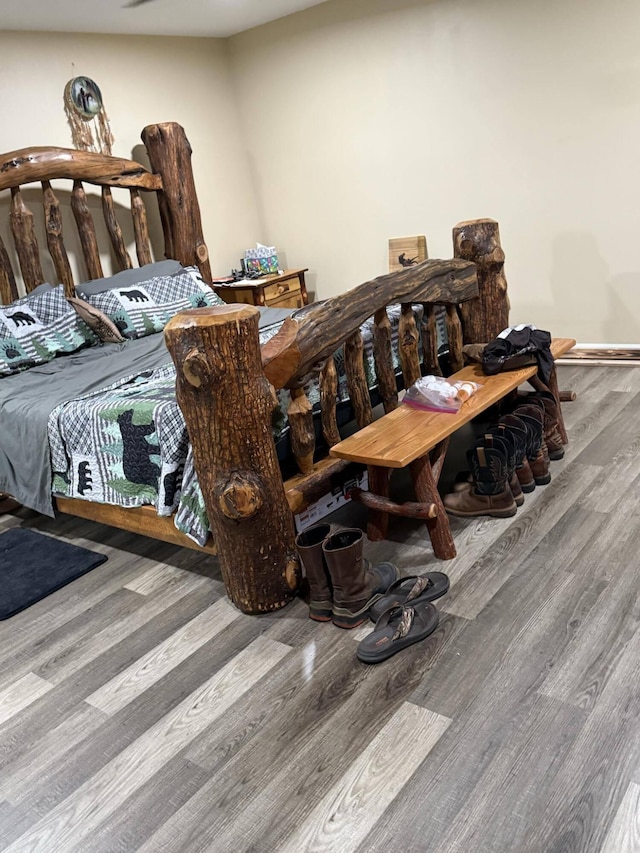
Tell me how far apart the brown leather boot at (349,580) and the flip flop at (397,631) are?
0.08 m

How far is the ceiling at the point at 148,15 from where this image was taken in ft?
11.8

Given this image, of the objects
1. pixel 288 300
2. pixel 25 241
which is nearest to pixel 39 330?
pixel 25 241

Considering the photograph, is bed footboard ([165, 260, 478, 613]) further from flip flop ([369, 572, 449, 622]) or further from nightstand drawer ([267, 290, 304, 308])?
nightstand drawer ([267, 290, 304, 308])

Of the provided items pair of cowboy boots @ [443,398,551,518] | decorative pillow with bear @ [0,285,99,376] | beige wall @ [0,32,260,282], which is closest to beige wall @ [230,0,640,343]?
beige wall @ [0,32,260,282]

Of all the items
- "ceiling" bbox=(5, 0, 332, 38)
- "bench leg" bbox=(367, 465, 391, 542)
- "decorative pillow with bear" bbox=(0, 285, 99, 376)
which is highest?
"ceiling" bbox=(5, 0, 332, 38)

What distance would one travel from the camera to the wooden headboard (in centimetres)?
373

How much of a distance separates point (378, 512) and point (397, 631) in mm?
647

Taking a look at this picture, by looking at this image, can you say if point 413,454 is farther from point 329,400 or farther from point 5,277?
point 5,277

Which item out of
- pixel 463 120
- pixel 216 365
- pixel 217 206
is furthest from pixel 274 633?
pixel 217 206

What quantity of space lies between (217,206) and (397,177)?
1.31 metres

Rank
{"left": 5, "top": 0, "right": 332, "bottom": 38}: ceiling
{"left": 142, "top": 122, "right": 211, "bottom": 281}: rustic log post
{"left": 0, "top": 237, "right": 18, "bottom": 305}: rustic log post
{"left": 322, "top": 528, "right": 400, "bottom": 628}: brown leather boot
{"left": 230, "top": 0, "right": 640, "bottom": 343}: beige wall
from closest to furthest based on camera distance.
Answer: {"left": 322, "top": 528, "right": 400, "bottom": 628}: brown leather boot
{"left": 5, "top": 0, "right": 332, "bottom": 38}: ceiling
{"left": 0, "top": 237, "right": 18, "bottom": 305}: rustic log post
{"left": 230, "top": 0, "right": 640, "bottom": 343}: beige wall
{"left": 142, "top": 122, "right": 211, "bottom": 281}: rustic log post

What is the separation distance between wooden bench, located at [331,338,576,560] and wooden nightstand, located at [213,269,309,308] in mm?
2254

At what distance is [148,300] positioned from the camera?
3.77m

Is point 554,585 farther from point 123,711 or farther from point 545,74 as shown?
point 545,74
